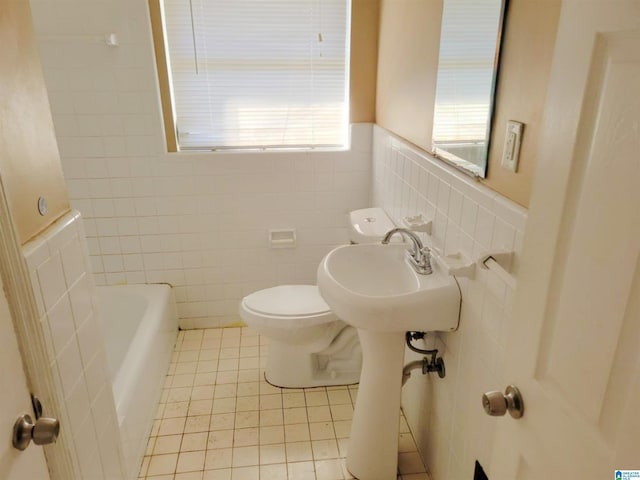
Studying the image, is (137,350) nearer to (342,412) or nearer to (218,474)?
(218,474)

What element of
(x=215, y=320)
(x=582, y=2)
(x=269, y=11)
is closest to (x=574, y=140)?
(x=582, y=2)

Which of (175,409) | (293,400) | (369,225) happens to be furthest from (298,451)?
(369,225)

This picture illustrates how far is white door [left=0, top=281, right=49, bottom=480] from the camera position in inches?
30.0

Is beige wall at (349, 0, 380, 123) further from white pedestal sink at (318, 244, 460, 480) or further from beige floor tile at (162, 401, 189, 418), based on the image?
beige floor tile at (162, 401, 189, 418)

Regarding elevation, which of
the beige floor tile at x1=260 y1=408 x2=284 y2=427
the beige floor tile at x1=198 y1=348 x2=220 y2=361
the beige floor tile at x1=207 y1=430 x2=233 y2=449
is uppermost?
the beige floor tile at x1=198 y1=348 x2=220 y2=361

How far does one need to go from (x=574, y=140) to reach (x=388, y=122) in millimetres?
1697

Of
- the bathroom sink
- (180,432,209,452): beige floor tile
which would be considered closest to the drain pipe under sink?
the bathroom sink

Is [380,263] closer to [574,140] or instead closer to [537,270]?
[537,270]

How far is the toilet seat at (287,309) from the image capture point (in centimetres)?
205

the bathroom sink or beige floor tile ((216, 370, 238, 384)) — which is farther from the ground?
the bathroom sink

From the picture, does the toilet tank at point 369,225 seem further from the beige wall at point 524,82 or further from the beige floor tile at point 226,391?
the beige floor tile at point 226,391

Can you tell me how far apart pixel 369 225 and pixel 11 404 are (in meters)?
1.59

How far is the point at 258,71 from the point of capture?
7.96 feet

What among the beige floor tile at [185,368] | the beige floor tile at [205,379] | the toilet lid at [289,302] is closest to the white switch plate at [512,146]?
the toilet lid at [289,302]
